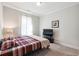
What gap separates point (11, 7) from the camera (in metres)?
1.30

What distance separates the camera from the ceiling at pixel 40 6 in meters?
1.29

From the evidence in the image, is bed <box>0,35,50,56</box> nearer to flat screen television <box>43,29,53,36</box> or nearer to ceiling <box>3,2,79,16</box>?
flat screen television <box>43,29,53,36</box>

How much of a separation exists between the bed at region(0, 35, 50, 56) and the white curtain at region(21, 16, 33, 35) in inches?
3.6

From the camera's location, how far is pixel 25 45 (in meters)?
1.32

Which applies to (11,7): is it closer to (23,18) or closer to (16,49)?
(23,18)

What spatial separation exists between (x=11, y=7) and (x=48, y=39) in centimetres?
86

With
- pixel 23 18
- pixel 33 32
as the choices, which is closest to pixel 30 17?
pixel 23 18

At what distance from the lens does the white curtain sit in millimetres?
1445

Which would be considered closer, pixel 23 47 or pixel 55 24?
pixel 23 47

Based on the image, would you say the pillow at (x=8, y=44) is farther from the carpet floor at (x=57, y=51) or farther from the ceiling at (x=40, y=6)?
the ceiling at (x=40, y=6)

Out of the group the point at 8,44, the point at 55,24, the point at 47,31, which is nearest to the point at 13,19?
the point at 8,44

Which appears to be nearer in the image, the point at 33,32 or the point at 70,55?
the point at 70,55

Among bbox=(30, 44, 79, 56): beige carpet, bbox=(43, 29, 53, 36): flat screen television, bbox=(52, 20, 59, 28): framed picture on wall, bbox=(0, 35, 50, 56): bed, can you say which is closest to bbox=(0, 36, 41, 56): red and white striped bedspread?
bbox=(0, 35, 50, 56): bed

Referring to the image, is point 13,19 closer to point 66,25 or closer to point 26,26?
point 26,26
